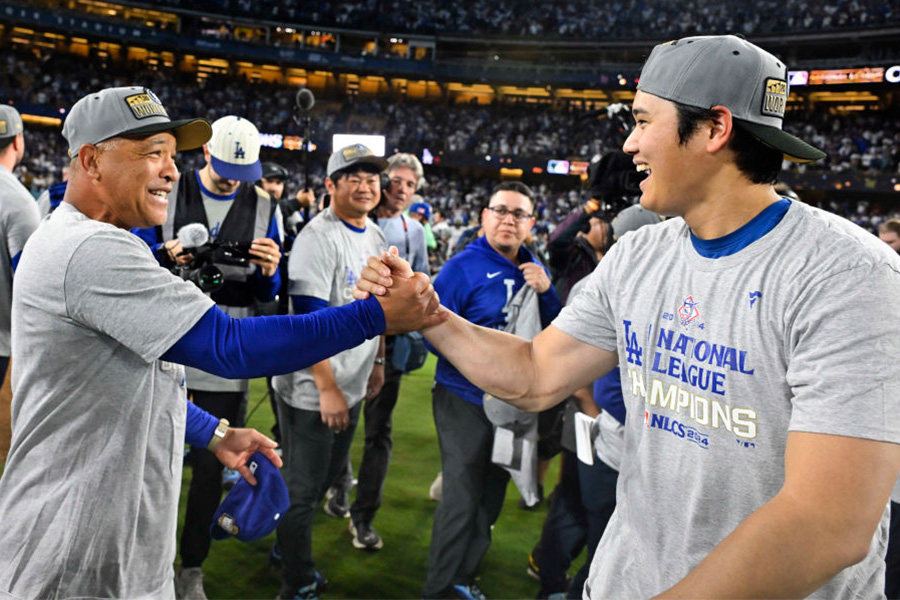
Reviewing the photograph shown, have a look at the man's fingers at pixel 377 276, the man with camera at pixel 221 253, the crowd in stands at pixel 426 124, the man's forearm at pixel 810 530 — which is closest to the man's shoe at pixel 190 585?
the man with camera at pixel 221 253

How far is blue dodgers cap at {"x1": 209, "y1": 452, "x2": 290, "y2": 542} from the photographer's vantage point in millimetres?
2420

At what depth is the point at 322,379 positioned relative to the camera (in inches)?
143

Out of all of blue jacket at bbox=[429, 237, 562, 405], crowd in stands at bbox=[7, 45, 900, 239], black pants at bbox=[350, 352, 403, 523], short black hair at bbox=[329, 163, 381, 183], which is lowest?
black pants at bbox=[350, 352, 403, 523]

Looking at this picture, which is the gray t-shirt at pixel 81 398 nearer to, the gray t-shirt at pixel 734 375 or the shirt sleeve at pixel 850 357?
the gray t-shirt at pixel 734 375

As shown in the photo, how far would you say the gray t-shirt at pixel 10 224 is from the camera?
3.85 meters

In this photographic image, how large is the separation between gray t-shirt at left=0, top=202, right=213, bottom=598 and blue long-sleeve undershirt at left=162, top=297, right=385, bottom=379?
2.0 inches

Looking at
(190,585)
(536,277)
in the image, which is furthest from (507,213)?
(190,585)

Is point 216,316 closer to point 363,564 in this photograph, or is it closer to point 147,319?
point 147,319

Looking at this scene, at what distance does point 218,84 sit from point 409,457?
40.0 m

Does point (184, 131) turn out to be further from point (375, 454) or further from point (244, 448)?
point (375, 454)

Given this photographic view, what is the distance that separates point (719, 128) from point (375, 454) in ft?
11.7

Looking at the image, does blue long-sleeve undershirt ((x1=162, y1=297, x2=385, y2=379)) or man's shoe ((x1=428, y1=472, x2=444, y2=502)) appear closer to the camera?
blue long-sleeve undershirt ((x1=162, y1=297, x2=385, y2=379))

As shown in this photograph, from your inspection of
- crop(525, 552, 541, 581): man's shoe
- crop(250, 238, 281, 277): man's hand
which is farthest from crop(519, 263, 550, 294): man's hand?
crop(525, 552, 541, 581): man's shoe

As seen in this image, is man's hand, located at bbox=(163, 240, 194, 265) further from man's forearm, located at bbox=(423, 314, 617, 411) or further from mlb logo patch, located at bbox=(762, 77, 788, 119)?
mlb logo patch, located at bbox=(762, 77, 788, 119)
